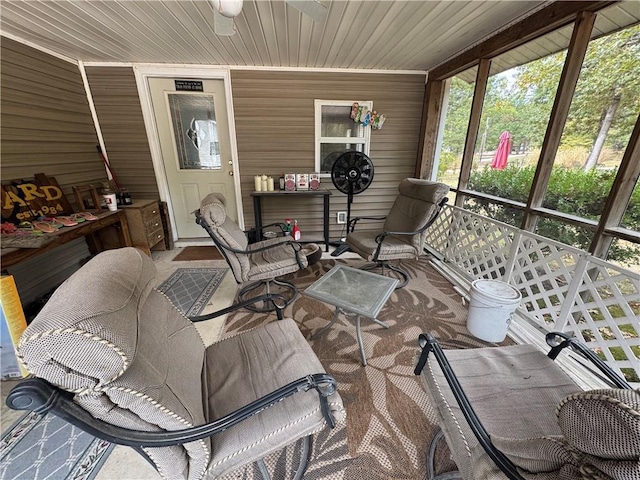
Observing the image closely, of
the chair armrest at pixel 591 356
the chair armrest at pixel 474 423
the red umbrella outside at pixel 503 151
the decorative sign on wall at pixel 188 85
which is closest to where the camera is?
the chair armrest at pixel 474 423

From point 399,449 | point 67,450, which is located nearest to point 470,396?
point 399,449

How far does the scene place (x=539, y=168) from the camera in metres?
2.09

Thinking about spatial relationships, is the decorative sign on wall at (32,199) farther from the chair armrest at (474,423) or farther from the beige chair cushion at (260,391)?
the chair armrest at (474,423)

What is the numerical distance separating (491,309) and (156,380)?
202cm

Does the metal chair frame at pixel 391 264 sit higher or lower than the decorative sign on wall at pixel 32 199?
lower

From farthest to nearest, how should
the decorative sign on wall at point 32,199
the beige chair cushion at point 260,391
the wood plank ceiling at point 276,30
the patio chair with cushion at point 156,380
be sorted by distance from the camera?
the decorative sign on wall at point 32,199
the wood plank ceiling at point 276,30
the beige chair cushion at point 260,391
the patio chair with cushion at point 156,380

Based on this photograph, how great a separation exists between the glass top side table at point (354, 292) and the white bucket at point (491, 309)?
0.63 meters

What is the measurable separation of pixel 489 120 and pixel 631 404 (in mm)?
3222

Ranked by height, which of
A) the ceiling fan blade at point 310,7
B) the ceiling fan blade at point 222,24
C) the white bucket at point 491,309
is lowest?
the white bucket at point 491,309

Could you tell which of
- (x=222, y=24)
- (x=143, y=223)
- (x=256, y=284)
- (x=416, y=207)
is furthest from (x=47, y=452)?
(x=416, y=207)

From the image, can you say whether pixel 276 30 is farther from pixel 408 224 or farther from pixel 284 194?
pixel 408 224

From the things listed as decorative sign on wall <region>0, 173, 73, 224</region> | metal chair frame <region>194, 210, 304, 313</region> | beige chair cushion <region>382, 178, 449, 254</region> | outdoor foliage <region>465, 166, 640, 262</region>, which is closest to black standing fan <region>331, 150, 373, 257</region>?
beige chair cushion <region>382, 178, 449, 254</region>

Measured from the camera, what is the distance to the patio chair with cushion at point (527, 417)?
48 cm

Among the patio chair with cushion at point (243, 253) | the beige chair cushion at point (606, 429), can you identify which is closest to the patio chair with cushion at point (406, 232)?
the patio chair with cushion at point (243, 253)
